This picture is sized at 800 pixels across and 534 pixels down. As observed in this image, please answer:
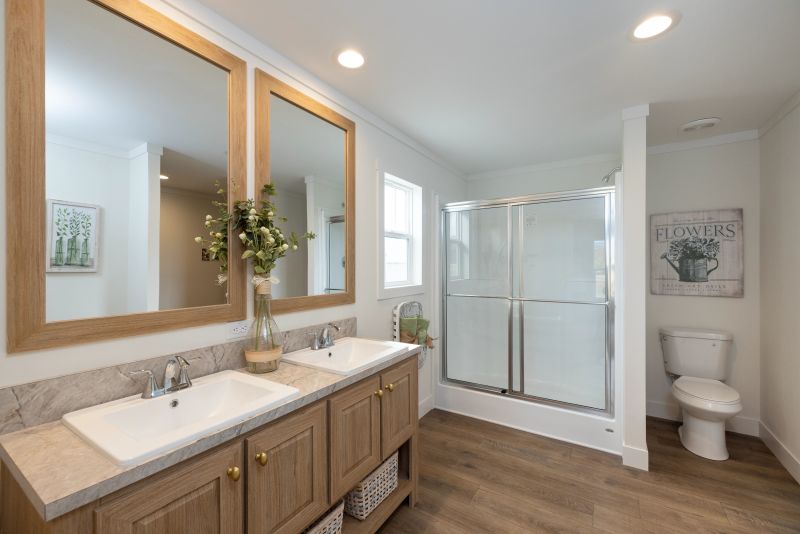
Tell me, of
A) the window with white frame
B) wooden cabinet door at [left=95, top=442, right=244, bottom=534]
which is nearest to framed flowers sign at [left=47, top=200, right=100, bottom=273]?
wooden cabinet door at [left=95, top=442, right=244, bottom=534]

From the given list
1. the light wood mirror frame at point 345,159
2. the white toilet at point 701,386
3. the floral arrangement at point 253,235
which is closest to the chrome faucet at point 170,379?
the floral arrangement at point 253,235

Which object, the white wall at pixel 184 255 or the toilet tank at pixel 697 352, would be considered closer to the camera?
the white wall at pixel 184 255

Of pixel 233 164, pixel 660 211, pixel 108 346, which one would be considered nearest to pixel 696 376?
pixel 660 211

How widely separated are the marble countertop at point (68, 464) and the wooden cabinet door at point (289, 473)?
89 mm

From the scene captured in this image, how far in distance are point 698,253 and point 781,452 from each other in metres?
1.52

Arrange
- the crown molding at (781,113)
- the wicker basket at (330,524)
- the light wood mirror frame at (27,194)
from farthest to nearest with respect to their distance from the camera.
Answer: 1. the crown molding at (781,113)
2. the wicker basket at (330,524)
3. the light wood mirror frame at (27,194)

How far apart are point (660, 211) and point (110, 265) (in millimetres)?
3921

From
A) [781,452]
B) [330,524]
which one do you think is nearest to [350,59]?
[330,524]

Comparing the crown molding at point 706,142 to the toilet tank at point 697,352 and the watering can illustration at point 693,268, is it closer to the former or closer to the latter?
the watering can illustration at point 693,268

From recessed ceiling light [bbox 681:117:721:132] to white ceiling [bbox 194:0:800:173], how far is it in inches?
2.2

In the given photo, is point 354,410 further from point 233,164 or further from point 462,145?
point 462,145

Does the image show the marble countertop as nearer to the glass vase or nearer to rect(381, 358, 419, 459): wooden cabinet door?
the glass vase

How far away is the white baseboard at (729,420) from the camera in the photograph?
2816 mm

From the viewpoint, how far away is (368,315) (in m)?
2.48
